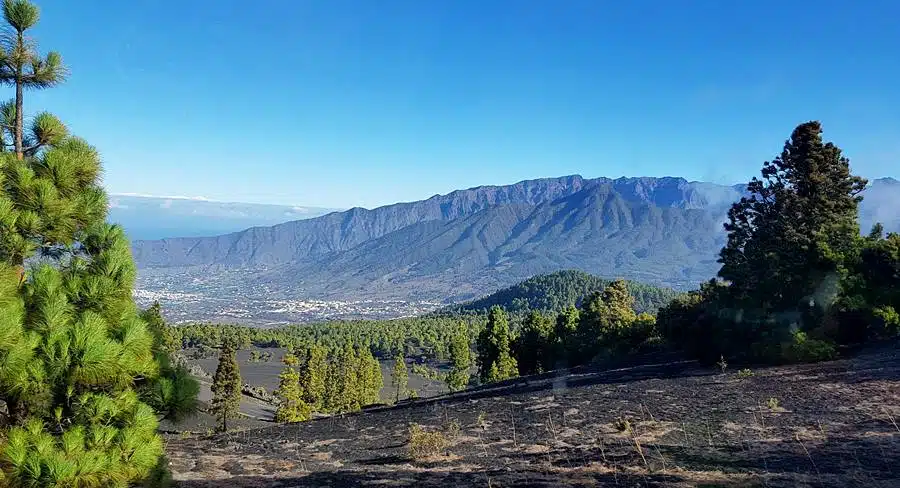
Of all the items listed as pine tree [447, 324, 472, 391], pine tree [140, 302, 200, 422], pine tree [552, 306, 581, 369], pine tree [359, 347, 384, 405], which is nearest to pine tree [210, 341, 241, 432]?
pine tree [359, 347, 384, 405]

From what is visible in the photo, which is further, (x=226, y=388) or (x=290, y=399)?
(x=290, y=399)

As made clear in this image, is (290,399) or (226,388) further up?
(226,388)

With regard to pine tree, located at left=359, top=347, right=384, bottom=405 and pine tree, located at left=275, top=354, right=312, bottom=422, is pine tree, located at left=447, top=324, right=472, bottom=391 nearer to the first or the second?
pine tree, located at left=359, top=347, right=384, bottom=405

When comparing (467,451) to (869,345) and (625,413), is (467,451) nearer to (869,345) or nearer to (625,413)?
(625,413)

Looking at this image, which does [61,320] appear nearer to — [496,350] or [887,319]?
[887,319]

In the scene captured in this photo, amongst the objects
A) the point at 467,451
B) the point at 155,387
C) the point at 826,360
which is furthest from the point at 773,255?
the point at 155,387

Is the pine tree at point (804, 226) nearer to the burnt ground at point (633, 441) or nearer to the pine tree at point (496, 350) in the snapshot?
the burnt ground at point (633, 441)

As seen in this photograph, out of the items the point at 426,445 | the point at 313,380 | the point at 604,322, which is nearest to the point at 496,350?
the point at 604,322
